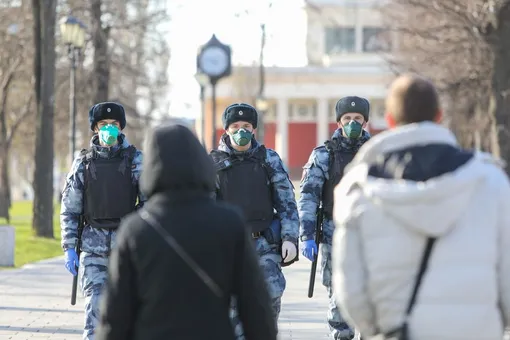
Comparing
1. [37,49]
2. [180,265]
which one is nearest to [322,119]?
[37,49]

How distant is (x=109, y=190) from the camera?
344 inches

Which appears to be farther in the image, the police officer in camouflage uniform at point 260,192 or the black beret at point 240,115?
the black beret at point 240,115

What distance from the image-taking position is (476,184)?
457cm

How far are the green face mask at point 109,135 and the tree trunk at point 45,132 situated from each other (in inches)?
669

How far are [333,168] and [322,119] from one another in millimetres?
80621

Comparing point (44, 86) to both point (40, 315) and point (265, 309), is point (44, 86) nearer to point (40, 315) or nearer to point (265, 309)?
point (40, 315)

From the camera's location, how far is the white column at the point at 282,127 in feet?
286

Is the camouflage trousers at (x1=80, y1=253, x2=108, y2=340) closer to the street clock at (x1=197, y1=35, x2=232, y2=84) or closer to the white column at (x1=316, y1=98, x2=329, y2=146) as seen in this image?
the street clock at (x1=197, y1=35, x2=232, y2=84)

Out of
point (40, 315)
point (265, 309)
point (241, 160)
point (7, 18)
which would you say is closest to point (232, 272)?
point (265, 309)

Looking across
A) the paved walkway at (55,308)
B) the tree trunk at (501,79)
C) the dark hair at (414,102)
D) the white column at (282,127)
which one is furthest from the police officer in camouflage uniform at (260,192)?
the white column at (282,127)

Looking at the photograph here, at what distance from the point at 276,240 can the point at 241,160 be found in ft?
2.04

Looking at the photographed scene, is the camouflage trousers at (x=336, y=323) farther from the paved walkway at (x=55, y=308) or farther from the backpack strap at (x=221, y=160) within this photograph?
the paved walkway at (x=55, y=308)

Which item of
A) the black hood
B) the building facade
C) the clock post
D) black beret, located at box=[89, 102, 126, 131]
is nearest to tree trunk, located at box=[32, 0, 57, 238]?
the clock post

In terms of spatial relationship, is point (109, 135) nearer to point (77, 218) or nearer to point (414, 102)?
point (77, 218)
